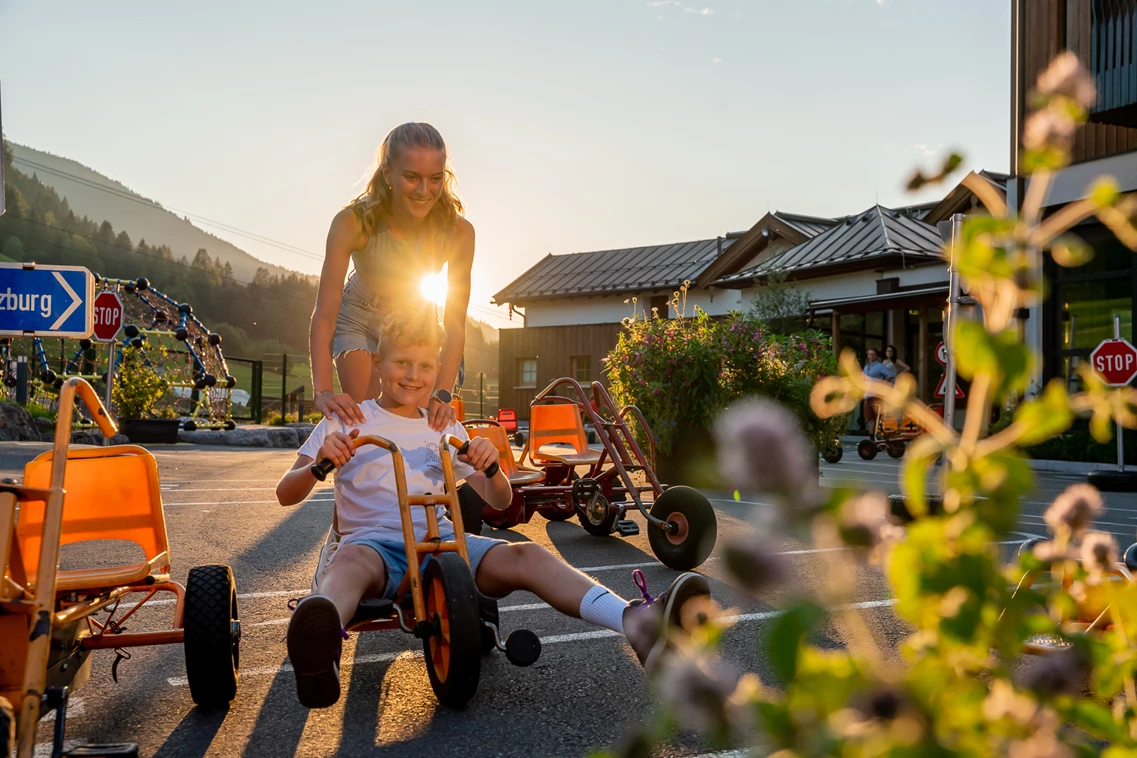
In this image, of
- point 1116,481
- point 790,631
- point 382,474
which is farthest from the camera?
point 1116,481

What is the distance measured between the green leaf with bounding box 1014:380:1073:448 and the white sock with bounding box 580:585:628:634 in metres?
2.19

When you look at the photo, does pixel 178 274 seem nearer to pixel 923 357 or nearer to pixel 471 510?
pixel 923 357

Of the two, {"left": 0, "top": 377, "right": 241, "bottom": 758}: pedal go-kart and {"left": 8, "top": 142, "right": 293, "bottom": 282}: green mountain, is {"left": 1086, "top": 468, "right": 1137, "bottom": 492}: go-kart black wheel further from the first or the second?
{"left": 8, "top": 142, "right": 293, "bottom": 282}: green mountain

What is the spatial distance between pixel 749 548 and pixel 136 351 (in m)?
18.3

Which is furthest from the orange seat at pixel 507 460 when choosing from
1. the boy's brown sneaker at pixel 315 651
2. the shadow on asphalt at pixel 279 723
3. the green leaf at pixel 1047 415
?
the green leaf at pixel 1047 415

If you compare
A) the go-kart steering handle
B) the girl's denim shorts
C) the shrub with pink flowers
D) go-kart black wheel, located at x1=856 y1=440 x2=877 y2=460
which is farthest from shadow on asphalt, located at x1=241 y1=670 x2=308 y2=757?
go-kart black wheel, located at x1=856 y1=440 x2=877 y2=460

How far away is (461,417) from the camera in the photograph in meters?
7.84

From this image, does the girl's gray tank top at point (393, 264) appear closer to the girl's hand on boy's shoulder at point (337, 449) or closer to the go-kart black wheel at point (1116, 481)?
the girl's hand on boy's shoulder at point (337, 449)

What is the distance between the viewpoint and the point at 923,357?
60.5 feet

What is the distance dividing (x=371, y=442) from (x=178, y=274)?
9693 cm

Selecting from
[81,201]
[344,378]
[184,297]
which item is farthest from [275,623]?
[81,201]

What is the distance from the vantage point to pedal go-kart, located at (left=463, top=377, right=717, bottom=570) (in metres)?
4.95

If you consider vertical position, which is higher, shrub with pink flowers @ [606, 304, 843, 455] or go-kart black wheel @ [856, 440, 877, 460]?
shrub with pink flowers @ [606, 304, 843, 455]

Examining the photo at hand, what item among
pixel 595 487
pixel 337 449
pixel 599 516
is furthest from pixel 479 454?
pixel 599 516
